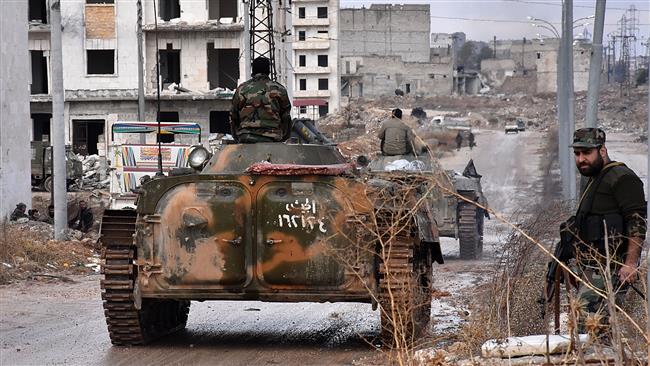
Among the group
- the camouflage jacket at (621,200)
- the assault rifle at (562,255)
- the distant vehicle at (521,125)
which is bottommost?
the distant vehicle at (521,125)

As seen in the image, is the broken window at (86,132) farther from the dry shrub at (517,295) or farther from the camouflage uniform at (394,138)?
the dry shrub at (517,295)

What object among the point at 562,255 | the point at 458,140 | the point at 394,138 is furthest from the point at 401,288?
the point at 458,140

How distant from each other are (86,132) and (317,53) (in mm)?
41405

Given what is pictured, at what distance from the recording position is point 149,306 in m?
11.5

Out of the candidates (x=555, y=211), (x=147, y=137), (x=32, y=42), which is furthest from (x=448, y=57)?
(x=555, y=211)

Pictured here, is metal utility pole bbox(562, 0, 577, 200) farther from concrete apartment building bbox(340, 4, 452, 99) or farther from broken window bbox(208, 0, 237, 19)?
concrete apartment building bbox(340, 4, 452, 99)

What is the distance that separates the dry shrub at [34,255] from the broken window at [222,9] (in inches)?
1404

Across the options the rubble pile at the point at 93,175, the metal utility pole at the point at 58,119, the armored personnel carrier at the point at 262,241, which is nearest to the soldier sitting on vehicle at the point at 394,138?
the metal utility pole at the point at 58,119

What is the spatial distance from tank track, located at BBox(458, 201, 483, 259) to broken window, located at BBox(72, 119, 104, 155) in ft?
115

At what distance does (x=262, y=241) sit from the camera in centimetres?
1087

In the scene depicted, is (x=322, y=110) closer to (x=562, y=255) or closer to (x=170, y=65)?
(x=170, y=65)

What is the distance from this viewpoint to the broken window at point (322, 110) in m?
93.8

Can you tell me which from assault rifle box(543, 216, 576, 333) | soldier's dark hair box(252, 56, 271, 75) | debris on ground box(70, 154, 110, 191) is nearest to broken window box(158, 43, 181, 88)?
debris on ground box(70, 154, 110, 191)

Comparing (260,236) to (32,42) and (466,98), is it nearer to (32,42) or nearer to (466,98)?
(32,42)
